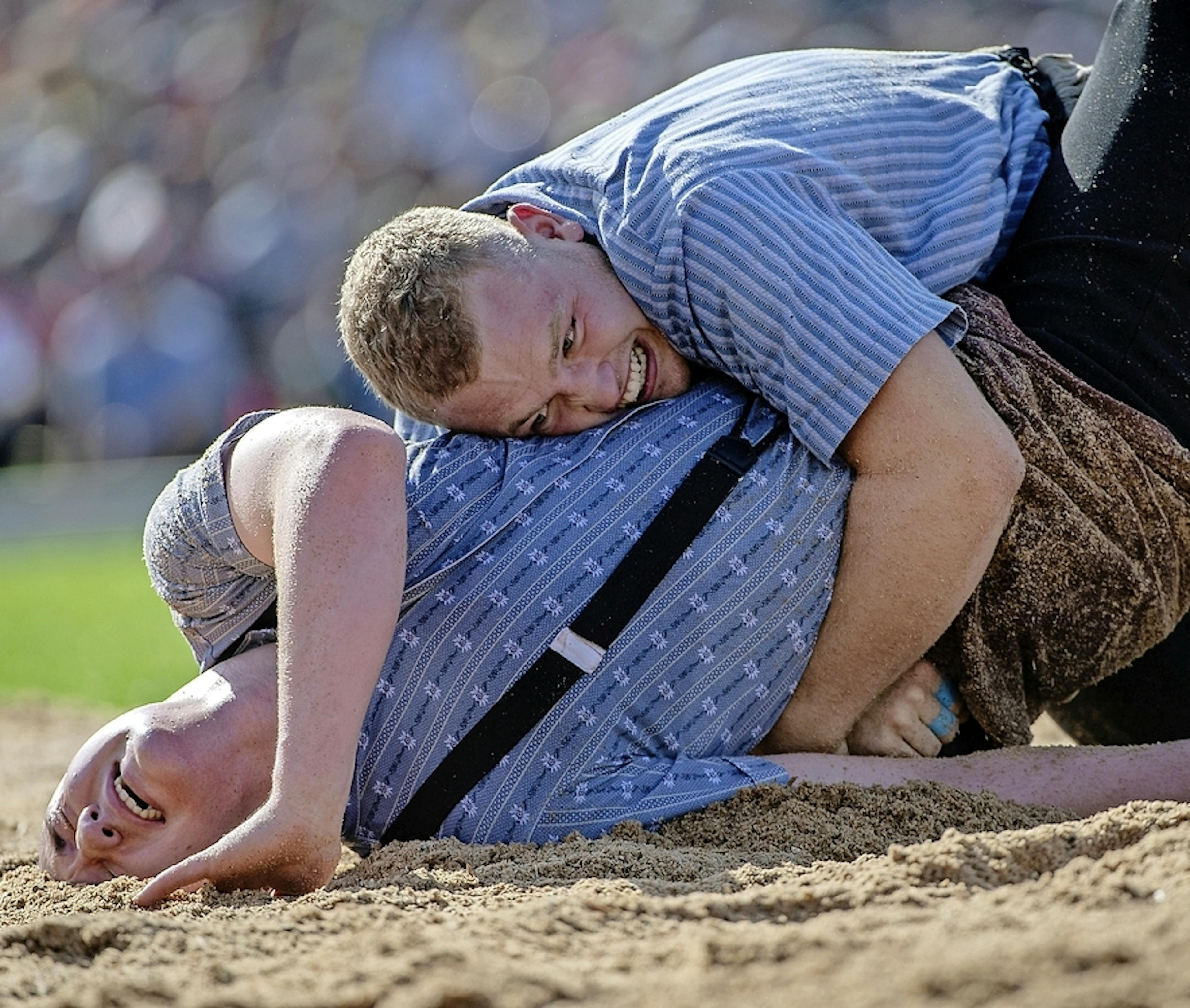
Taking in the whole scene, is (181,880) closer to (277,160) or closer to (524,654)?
(524,654)

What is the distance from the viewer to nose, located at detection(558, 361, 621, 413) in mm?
2459

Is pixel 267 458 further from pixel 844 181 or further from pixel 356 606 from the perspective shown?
pixel 844 181

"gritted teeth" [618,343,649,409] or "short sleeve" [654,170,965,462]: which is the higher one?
"short sleeve" [654,170,965,462]

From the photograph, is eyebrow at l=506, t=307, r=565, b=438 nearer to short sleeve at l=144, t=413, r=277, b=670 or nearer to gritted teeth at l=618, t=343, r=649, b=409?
gritted teeth at l=618, t=343, r=649, b=409

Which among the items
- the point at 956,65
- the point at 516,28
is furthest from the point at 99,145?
the point at 956,65

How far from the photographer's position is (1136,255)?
8.54ft

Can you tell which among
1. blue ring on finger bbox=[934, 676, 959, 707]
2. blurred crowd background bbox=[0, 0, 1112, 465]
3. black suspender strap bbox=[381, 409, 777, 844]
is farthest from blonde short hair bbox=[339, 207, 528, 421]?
blurred crowd background bbox=[0, 0, 1112, 465]

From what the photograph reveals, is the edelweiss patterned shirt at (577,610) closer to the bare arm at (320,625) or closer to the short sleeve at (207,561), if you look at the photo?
the short sleeve at (207,561)

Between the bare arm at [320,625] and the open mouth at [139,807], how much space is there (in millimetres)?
302

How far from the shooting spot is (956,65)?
118 inches

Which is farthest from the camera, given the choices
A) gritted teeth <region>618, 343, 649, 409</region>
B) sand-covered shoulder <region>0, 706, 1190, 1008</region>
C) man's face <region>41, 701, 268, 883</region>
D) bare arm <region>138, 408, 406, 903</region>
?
gritted teeth <region>618, 343, 649, 409</region>

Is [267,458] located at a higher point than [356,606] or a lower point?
higher

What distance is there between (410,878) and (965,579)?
107 centimetres

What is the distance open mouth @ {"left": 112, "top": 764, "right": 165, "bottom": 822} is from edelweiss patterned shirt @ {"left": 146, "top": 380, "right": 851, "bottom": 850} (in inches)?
12.4
